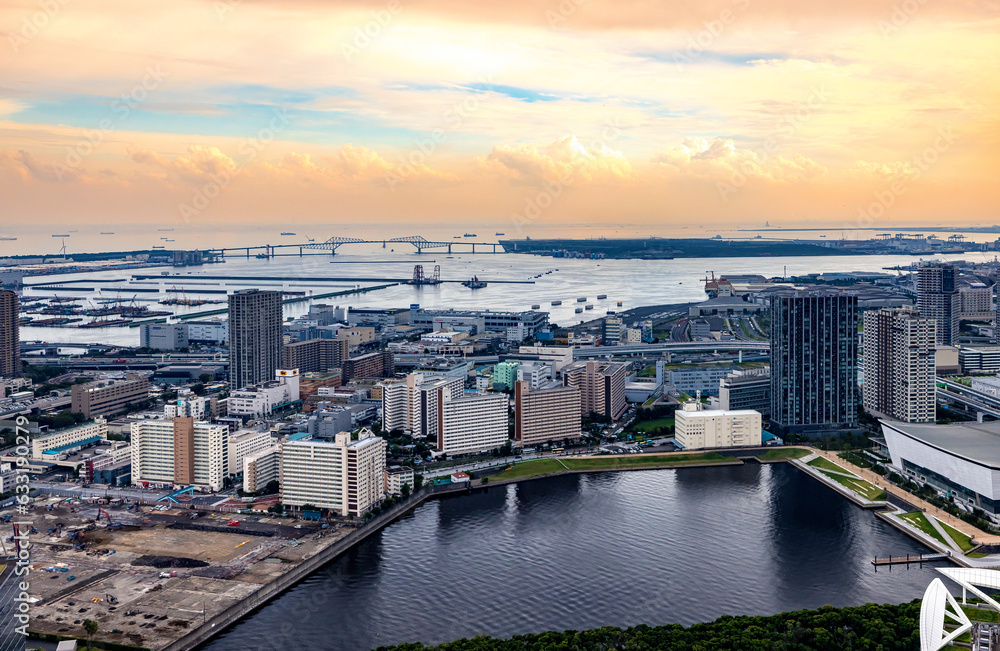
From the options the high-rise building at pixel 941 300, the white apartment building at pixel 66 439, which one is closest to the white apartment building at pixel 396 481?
the white apartment building at pixel 66 439

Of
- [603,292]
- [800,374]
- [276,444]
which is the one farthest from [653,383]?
[603,292]

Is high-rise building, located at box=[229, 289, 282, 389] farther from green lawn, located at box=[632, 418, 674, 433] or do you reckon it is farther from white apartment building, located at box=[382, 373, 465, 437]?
green lawn, located at box=[632, 418, 674, 433]

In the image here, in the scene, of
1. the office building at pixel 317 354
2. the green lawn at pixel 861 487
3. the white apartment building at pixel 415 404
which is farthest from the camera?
the office building at pixel 317 354

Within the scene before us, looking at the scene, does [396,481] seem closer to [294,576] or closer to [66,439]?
[294,576]

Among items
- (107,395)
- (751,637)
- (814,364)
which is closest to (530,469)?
(814,364)

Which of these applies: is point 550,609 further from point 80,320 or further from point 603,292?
point 603,292

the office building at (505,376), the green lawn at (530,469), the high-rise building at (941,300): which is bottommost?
the green lawn at (530,469)

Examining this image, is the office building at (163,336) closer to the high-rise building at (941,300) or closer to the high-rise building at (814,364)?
the high-rise building at (814,364)
